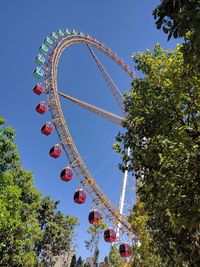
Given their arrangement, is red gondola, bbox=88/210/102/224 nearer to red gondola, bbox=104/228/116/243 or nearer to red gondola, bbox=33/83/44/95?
red gondola, bbox=104/228/116/243

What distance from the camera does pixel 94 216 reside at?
31344mm

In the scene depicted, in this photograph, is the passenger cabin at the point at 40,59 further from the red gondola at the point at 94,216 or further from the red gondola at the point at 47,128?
the red gondola at the point at 94,216

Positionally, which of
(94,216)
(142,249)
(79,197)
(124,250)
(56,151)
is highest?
(56,151)

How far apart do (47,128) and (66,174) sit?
5.24m

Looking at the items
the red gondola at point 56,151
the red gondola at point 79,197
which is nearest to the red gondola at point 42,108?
the red gondola at point 56,151

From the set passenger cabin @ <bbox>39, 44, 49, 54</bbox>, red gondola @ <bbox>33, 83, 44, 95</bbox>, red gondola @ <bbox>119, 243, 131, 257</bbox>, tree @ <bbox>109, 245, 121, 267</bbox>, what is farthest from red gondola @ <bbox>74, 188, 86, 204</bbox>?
passenger cabin @ <bbox>39, 44, 49, 54</bbox>

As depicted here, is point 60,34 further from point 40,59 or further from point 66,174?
point 66,174

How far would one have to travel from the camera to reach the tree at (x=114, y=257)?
30.6m

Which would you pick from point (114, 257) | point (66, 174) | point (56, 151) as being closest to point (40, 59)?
point (56, 151)

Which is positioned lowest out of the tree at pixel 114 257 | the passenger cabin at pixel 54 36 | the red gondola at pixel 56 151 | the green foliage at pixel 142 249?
the green foliage at pixel 142 249

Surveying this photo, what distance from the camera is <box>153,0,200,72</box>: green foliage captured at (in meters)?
3.97

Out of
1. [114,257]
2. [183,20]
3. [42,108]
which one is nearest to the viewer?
[183,20]

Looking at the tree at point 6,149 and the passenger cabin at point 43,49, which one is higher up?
the passenger cabin at point 43,49

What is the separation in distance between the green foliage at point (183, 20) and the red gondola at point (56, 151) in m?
29.6
